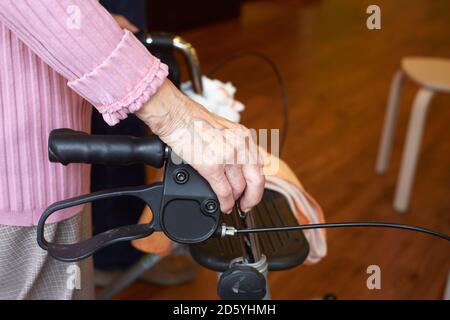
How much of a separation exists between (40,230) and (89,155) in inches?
3.9

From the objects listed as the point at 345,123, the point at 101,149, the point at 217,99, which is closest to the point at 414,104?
the point at 345,123

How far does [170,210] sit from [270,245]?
1.06 feet

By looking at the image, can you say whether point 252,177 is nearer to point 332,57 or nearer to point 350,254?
point 350,254

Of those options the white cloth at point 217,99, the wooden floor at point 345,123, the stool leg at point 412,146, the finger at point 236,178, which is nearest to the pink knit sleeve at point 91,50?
the finger at point 236,178

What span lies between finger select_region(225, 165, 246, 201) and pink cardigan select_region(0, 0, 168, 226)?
113 millimetres

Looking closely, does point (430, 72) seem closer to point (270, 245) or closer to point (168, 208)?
point (270, 245)

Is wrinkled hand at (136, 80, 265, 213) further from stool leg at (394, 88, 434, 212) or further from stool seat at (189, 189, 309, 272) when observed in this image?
stool leg at (394, 88, 434, 212)

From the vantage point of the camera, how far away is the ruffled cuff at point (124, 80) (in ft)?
1.99

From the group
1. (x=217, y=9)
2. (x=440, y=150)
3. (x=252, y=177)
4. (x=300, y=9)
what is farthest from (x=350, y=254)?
(x=300, y=9)

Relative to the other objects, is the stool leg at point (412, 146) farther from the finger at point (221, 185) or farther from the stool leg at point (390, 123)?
the finger at point (221, 185)

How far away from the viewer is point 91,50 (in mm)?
603

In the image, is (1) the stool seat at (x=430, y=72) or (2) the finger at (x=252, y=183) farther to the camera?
(1) the stool seat at (x=430, y=72)

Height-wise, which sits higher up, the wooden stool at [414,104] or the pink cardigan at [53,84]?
the pink cardigan at [53,84]

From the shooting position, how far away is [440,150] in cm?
Answer: 266
